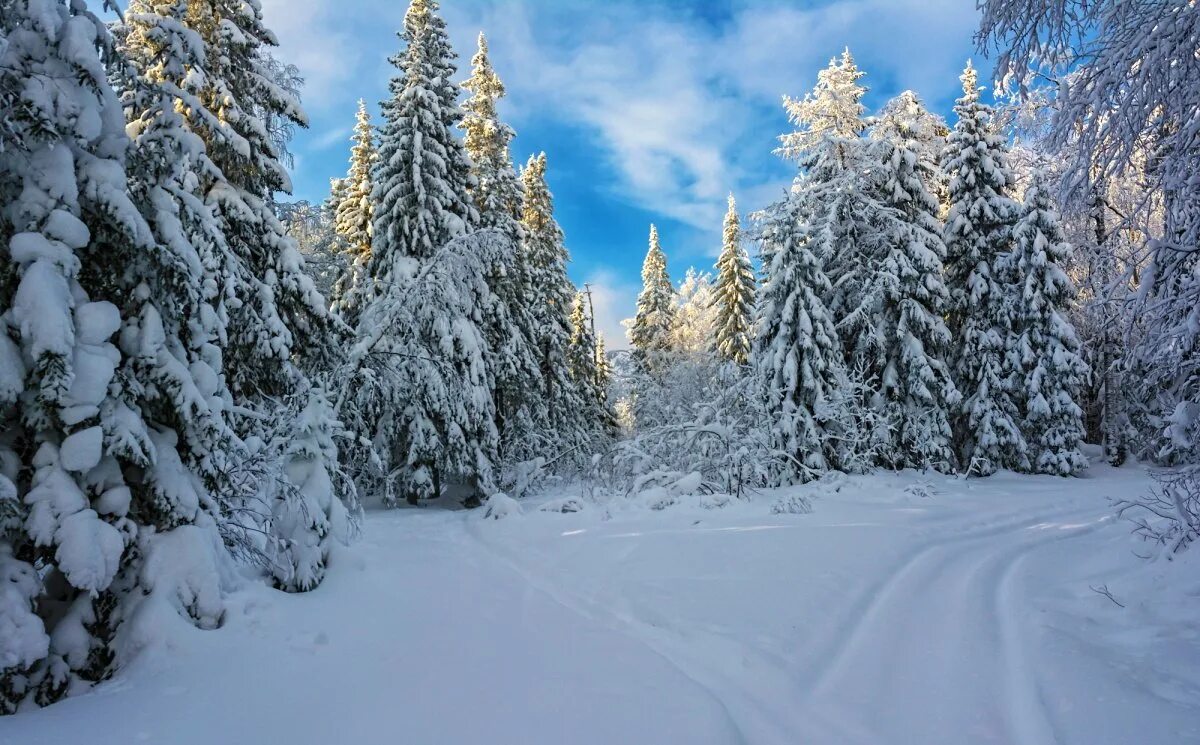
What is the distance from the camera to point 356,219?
2080cm

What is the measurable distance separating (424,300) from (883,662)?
11938 millimetres

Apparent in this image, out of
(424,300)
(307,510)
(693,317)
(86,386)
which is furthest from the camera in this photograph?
(693,317)

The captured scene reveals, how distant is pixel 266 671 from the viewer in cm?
387

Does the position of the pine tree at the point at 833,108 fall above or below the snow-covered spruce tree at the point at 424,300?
above

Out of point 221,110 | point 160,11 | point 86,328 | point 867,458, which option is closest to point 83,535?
point 86,328

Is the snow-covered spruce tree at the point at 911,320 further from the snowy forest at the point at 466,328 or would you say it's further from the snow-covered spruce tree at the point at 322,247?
the snow-covered spruce tree at the point at 322,247

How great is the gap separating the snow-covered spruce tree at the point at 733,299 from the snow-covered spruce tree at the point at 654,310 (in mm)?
4226

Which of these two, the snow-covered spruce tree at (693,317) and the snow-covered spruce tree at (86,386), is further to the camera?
the snow-covered spruce tree at (693,317)

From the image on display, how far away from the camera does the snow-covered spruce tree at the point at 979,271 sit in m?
20.2

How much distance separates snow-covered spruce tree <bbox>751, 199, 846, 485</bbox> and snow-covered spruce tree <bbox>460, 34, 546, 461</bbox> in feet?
23.2

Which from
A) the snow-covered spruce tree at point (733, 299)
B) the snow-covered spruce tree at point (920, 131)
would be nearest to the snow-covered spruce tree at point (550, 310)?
the snow-covered spruce tree at point (733, 299)

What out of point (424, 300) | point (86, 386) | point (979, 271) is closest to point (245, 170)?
point (424, 300)

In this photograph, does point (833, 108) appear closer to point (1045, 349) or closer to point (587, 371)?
point (1045, 349)

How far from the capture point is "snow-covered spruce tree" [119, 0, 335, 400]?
9.62m
